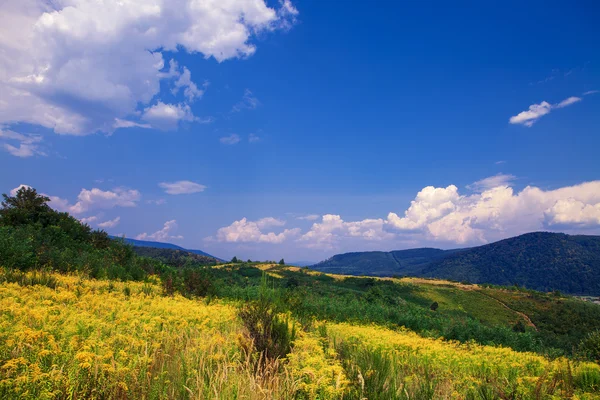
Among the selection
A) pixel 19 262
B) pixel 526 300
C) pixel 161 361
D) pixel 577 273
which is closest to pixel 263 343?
pixel 161 361

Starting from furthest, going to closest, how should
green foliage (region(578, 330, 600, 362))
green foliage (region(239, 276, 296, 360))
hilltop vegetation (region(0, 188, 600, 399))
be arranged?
1. green foliage (region(578, 330, 600, 362))
2. green foliage (region(239, 276, 296, 360))
3. hilltop vegetation (region(0, 188, 600, 399))

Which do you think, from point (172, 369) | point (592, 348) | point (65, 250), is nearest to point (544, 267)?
point (592, 348)

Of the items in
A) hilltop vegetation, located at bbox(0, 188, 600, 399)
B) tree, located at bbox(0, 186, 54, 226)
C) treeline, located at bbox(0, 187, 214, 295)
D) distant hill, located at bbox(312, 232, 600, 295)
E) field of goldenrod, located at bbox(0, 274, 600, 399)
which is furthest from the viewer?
distant hill, located at bbox(312, 232, 600, 295)

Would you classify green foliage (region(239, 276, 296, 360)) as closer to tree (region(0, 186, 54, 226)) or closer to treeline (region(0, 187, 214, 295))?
treeline (region(0, 187, 214, 295))

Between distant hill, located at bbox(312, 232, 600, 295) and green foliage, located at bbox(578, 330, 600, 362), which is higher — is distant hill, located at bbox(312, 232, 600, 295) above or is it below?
below

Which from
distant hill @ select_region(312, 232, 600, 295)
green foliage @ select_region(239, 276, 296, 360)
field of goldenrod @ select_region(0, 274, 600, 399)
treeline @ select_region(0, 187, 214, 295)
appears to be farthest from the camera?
distant hill @ select_region(312, 232, 600, 295)

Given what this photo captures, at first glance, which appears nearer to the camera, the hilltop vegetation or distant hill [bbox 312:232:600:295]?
the hilltop vegetation

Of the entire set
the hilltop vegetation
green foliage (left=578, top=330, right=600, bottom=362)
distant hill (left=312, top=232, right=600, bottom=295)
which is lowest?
distant hill (left=312, top=232, right=600, bottom=295)

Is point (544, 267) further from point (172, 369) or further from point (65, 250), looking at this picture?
point (172, 369)

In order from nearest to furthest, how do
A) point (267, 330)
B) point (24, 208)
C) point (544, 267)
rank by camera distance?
1. point (267, 330)
2. point (24, 208)
3. point (544, 267)

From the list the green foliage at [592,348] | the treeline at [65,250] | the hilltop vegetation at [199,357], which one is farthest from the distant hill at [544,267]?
the hilltop vegetation at [199,357]

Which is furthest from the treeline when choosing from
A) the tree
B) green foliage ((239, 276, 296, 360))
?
green foliage ((239, 276, 296, 360))

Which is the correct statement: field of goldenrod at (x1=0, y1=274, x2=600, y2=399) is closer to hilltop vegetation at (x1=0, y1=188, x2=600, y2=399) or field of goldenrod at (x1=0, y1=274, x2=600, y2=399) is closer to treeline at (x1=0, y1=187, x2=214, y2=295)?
hilltop vegetation at (x1=0, y1=188, x2=600, y2=399)

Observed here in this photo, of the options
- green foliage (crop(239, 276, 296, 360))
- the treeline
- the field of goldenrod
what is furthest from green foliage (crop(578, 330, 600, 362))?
the treeline
